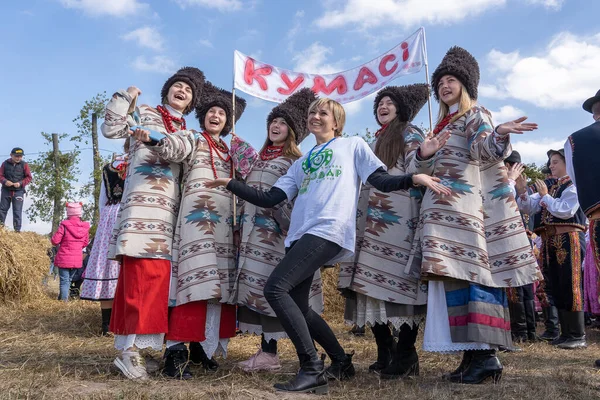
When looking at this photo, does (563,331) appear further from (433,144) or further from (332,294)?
(433,144)

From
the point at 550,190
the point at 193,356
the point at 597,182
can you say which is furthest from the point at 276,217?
the point at 550,190

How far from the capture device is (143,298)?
3592mm

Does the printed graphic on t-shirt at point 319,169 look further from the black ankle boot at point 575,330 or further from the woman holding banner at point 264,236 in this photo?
the black ankle boot at point 575,330

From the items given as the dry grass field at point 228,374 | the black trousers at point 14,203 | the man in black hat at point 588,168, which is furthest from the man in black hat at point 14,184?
the man in black hat at point 588,168

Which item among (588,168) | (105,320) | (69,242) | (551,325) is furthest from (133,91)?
(69,242)

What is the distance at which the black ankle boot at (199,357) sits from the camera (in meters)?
4.07

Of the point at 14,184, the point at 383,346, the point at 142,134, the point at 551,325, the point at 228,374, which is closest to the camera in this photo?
the point at 142,134

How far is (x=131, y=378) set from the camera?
3521mm

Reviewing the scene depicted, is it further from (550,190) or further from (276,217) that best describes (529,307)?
(276,217)

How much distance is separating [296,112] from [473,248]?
177 centimetres

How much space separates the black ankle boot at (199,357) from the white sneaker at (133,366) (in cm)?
57

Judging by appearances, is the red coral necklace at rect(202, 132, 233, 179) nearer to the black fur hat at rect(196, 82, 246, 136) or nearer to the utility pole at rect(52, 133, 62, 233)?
the black fur hat at rect(196, 82, 246, 136)

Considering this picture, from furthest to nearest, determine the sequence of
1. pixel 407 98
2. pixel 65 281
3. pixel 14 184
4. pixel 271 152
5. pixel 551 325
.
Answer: pixel 14 184 → pixel 65 281 → pixel 551 325 → pixel 271 152 → pixel 407 98

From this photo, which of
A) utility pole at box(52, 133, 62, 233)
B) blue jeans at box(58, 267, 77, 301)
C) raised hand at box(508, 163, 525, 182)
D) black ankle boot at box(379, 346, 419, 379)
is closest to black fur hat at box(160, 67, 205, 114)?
black ankle boot at box(379, 346, 419, 379)
